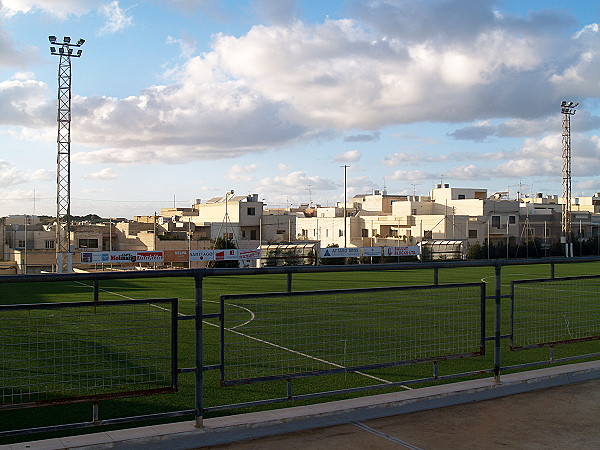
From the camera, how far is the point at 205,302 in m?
18.5

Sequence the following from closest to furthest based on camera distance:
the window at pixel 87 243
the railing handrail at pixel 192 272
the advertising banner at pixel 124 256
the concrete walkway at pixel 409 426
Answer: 1. the railing handrail at pixel 192 272
2. the concrete walkway at pixel 409 426
3. the advertising banner at pixel 124 256
4. the window at pixel 87 243

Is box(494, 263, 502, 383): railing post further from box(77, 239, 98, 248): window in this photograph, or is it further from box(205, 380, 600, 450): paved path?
box(77, 239, 98, 248): window

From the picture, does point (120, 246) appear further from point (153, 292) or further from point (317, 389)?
point (317, 389)

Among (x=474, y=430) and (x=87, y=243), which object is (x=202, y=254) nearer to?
(x=87, y=243)

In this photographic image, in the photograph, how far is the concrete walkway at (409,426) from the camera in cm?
500

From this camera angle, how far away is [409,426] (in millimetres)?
5496

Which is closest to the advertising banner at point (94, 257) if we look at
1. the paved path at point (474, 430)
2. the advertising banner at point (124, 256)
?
the advertising banner at point (124, 256)

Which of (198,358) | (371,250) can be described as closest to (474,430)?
(198,358)

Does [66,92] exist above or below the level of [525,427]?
above

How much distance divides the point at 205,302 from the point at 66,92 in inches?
977

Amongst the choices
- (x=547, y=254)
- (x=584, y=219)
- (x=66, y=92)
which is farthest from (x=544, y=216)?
(x=66, y=92)

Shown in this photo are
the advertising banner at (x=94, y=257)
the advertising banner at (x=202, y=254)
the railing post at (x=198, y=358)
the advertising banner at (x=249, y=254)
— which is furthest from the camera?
the advertising banner at (x=249, y=254)

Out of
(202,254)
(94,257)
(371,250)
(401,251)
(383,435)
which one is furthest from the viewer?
(401,251)

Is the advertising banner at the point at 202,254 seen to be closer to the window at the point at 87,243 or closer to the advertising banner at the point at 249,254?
the advertising banner at the point at 249,254
